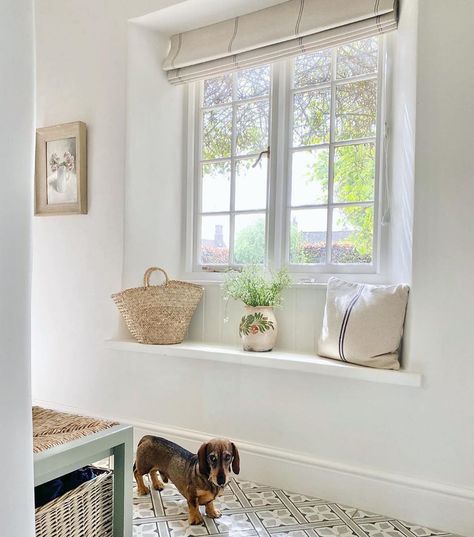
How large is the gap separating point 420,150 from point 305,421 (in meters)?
1.11

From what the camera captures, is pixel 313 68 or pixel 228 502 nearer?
pixel 228 502

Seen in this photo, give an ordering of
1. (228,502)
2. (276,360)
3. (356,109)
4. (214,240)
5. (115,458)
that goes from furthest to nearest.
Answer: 1. (214,240)
2. (356,109)
3. (276,360)
4. (228,502)
5. (115,458)

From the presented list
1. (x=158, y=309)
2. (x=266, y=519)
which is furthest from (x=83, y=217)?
(x=266, y=519)

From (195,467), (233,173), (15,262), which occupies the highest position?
(233,173)

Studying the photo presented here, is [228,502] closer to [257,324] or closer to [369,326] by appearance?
[257,324]

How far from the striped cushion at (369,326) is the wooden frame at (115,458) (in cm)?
85

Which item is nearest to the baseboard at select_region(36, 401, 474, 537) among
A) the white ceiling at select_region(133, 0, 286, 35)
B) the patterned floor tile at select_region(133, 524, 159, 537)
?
the patterned floor tile at select_region(133, 524, 159, 537)

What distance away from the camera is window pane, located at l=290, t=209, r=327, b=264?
86.1 inches

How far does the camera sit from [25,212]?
28.4 inches

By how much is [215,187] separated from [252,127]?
0.36m

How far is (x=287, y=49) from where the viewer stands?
2154 mm

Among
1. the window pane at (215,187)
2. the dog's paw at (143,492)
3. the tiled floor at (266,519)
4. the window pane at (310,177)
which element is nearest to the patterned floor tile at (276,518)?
the tiled floor at (266,519)

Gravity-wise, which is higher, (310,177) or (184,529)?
(310,177)

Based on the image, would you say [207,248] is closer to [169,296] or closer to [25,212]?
[169,296]
